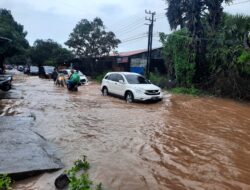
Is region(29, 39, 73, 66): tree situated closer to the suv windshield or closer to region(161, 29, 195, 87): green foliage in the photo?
region(161, 29, 195, 87): green foliage

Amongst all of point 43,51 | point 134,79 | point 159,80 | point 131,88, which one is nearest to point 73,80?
point 134,79

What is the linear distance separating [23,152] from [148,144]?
10.1 feet

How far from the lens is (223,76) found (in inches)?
816

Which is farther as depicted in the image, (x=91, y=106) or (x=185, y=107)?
(x=185, y=107)

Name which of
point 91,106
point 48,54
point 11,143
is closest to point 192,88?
point 91,106

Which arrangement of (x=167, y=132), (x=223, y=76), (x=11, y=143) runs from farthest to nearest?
(x=223, y=76), (x=167, y=132), (x=11, y=143)

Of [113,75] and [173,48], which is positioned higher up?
[173,48]

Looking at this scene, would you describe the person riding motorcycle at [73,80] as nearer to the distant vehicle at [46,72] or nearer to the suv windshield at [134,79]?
the suv windshield at [134,79]

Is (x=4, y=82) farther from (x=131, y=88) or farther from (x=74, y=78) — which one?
(x=131, y=88)

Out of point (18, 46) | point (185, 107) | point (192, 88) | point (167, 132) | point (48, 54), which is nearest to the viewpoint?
point (167, 132)

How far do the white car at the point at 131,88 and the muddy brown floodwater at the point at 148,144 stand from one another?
69.9 inches

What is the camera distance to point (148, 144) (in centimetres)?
799

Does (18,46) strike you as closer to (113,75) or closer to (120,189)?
(113,75)

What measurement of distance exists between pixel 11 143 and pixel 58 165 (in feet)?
5.94
